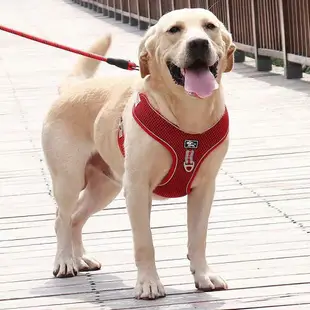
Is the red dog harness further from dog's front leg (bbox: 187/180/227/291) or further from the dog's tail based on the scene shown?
the dog's tail

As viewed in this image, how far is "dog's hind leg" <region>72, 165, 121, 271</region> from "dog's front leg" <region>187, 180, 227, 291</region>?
722mm

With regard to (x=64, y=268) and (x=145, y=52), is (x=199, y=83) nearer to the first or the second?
(x=145, y=52)

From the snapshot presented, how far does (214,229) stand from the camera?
239 inches

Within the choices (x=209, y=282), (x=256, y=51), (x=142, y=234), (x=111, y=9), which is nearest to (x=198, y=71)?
(x=142, y=234)

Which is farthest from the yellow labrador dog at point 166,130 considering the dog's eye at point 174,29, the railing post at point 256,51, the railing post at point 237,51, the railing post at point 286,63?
the railing post at point 237,51

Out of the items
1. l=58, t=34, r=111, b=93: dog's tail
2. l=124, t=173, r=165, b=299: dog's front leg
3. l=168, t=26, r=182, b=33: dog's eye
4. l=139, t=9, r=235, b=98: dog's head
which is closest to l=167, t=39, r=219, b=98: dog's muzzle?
l=139, t=9, r=235, b=98: dog's head

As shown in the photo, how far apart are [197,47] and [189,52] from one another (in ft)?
0.14

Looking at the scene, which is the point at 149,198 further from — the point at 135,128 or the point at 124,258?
the point at 124,258

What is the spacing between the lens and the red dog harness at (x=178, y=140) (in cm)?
467

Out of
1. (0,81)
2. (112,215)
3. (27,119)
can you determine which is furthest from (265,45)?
(112,215)

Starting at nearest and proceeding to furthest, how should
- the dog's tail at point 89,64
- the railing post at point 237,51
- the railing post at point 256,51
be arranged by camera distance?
the dog's tail at point 89,64, the railing post at point 256,51, the railing post at point 237,51

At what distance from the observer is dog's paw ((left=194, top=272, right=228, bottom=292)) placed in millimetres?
4812

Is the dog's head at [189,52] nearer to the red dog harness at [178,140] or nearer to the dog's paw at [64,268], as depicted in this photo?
the red dog harness at [178,140]

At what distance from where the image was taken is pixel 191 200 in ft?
16.1
